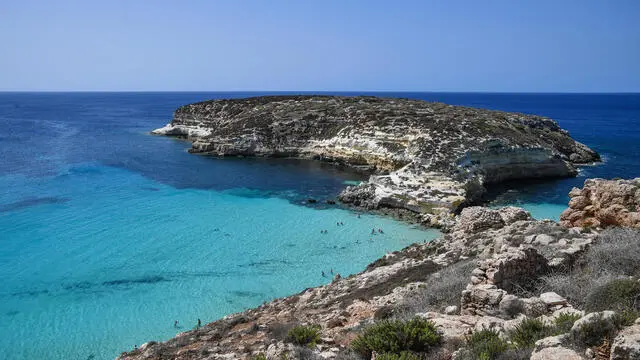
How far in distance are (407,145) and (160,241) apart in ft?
89.9

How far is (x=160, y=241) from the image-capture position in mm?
24297

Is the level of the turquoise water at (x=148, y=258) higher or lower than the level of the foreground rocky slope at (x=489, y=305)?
lower

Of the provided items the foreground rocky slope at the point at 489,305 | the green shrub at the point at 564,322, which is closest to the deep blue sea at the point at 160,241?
the foreground rocky slope at the point at 489,305

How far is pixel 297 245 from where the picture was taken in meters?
23.8

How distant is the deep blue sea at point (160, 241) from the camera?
16453 mm

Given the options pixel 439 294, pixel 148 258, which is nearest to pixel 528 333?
pixel 439 294

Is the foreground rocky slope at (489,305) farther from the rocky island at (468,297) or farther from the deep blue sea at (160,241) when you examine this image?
the deep blue sea at (160,241)

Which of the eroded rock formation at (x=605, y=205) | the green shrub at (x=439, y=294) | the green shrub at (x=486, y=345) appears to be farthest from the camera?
the eroded rock formation at (x=605, y=205)

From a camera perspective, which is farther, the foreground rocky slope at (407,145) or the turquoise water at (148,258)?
the foreground rocky slope at (407,145)

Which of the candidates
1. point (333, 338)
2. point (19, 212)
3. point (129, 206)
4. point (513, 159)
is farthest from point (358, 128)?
point (333, 338)

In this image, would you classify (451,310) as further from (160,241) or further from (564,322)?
(160,241)

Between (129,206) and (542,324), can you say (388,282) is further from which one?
(129,206)

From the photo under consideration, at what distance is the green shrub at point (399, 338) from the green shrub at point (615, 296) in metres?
3.08

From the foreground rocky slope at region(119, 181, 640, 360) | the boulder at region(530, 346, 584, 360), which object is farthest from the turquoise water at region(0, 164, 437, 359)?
the boulder at region(530, 346, 584, 360)
